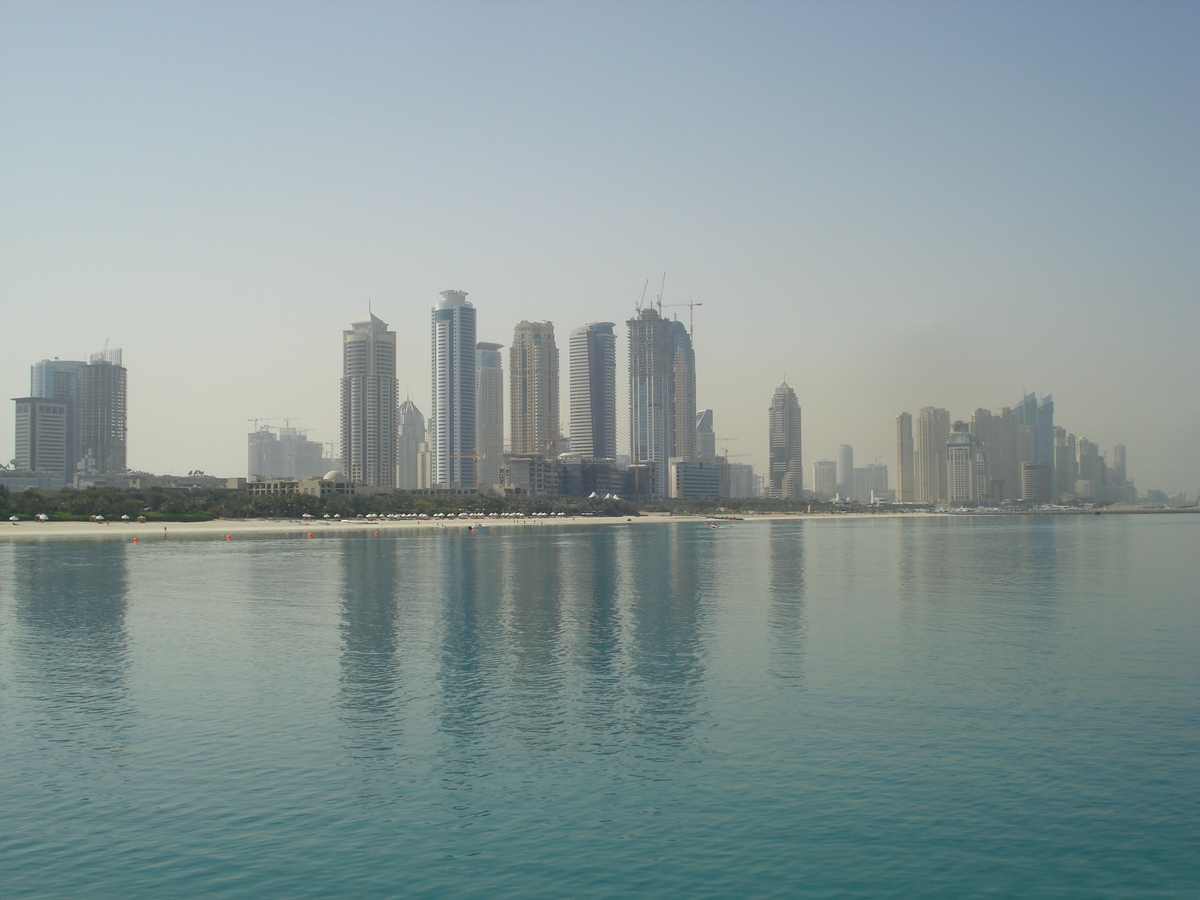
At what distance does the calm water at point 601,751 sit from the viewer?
21.6 m

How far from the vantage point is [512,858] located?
22078 mm

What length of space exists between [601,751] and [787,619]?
→ 109ft

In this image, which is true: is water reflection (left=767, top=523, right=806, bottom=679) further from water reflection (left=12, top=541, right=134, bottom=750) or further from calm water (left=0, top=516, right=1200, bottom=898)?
water reflection (left=12, top=541, right=134, bottom=750)

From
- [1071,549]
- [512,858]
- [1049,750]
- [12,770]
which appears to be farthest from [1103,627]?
[1071,549]

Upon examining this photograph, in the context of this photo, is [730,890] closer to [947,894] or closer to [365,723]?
[947,894]

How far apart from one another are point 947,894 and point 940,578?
7631 cm

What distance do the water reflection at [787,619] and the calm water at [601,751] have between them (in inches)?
16.0

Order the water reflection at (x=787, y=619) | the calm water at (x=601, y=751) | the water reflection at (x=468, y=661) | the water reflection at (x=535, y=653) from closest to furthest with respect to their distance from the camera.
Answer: the calm water at (x=601, y=751) → the water reflection at (x=468, y=661) → the water reflection at (x=535, y=653) → the water reflection at (x=787, y=619)

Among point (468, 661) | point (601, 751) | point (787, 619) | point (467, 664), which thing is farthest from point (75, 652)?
point (787, 619)

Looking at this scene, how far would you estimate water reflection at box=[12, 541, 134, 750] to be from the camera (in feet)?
111

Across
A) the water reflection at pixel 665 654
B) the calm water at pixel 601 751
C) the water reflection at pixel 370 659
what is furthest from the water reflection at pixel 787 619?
the water reflection at pixel 370 659

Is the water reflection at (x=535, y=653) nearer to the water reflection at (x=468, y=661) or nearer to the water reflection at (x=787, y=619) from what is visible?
the water reflection at (x=468, y=661)

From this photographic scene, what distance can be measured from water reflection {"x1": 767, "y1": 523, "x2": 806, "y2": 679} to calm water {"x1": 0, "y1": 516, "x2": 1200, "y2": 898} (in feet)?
1.34

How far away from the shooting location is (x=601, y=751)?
99.9 ft
